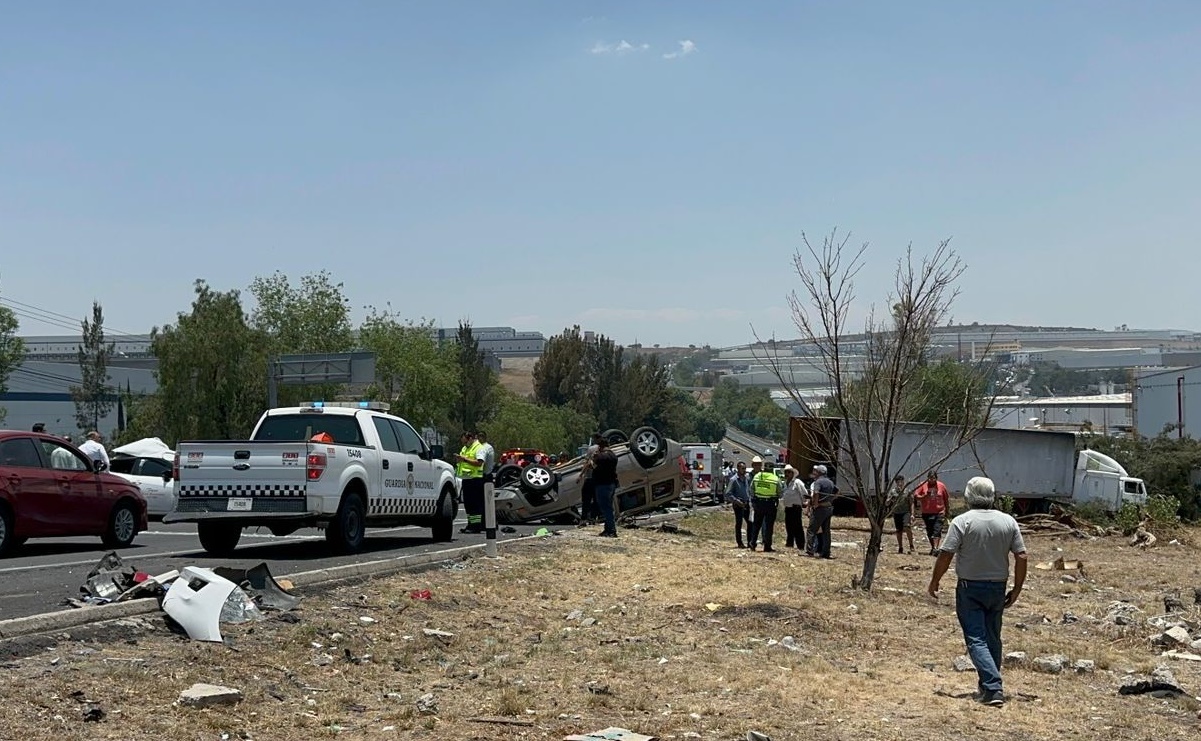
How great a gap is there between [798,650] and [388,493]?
25.4 ft

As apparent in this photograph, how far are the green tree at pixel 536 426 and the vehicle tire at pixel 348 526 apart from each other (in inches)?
2611

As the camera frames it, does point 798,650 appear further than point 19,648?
Yes

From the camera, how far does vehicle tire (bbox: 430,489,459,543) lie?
765 inches

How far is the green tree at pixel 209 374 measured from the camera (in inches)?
2068

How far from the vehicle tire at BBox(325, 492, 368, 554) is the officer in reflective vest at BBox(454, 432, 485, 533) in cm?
584

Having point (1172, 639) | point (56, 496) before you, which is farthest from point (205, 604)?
point (1172, 639)

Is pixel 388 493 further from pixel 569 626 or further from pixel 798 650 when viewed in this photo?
pixel 798 650

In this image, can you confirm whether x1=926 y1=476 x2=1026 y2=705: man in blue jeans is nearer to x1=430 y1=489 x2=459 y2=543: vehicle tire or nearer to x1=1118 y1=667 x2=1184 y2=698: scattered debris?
x1=1118 y1=667 x2=1184 y2=698: scattered debris

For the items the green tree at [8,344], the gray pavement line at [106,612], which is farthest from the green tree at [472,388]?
the gray pavement line at [106,612]

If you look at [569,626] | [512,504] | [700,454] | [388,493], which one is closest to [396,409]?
[700,454]

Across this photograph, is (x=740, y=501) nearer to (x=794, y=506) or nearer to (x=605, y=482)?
(x=794, y=506)

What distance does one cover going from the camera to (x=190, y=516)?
1533 cm

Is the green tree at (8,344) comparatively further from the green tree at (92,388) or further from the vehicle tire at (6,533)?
the vehicle tire at (6,533)

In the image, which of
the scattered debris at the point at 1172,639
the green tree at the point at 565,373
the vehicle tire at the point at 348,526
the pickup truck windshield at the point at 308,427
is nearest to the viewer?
the scattered debris at the point at 1172,639
